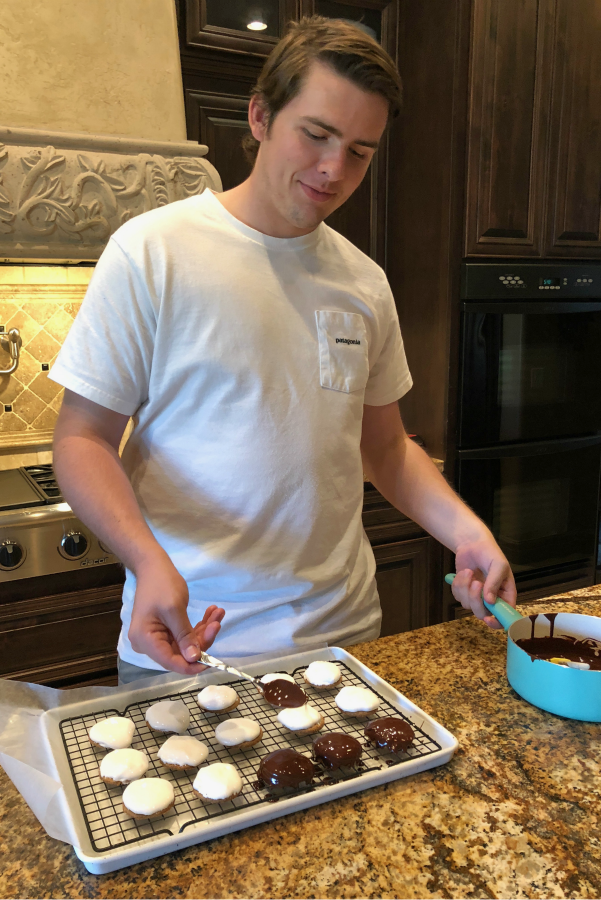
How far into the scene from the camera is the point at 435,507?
114 cm

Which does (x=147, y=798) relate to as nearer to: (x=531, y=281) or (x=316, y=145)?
(x=316, y=145)

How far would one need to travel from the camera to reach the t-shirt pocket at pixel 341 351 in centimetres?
107

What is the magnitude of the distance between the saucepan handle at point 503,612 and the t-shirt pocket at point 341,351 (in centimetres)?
35

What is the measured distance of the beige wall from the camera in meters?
1.58

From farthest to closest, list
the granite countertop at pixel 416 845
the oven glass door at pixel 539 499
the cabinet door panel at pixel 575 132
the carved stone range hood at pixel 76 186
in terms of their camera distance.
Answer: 1. the oven glass door at pixel 539 499
2. the cabinet door panel at pixel 575 132
3. the carved stone range hood at pixel 76 186
4. the granite countertop at pixel 416 845

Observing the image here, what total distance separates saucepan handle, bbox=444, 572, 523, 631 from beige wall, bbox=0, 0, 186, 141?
143cm

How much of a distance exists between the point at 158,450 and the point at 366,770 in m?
0.53

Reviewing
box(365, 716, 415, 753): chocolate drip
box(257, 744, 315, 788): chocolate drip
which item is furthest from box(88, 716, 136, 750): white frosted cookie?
box(365, 716, 415, 753): chocolate drip

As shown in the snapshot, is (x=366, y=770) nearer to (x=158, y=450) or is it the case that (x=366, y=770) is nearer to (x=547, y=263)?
(x=158, y=450)

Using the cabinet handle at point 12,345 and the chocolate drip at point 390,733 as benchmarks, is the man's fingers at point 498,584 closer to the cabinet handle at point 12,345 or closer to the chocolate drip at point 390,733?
the chocolate drip at point 390,733

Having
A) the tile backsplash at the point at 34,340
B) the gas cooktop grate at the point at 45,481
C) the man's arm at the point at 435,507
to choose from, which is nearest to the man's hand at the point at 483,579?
the man's arm at the point at 435,507

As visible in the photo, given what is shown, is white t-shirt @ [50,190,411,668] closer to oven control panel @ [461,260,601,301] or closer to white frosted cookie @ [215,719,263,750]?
white frosted cookie @ [215,719,263,750]

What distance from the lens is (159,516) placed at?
102 cm

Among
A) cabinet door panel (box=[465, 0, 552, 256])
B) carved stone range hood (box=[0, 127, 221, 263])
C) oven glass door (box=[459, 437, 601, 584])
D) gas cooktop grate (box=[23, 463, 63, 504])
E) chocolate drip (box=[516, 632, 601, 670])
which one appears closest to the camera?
chocolate drip (box=[516, 632, 601, 670])
